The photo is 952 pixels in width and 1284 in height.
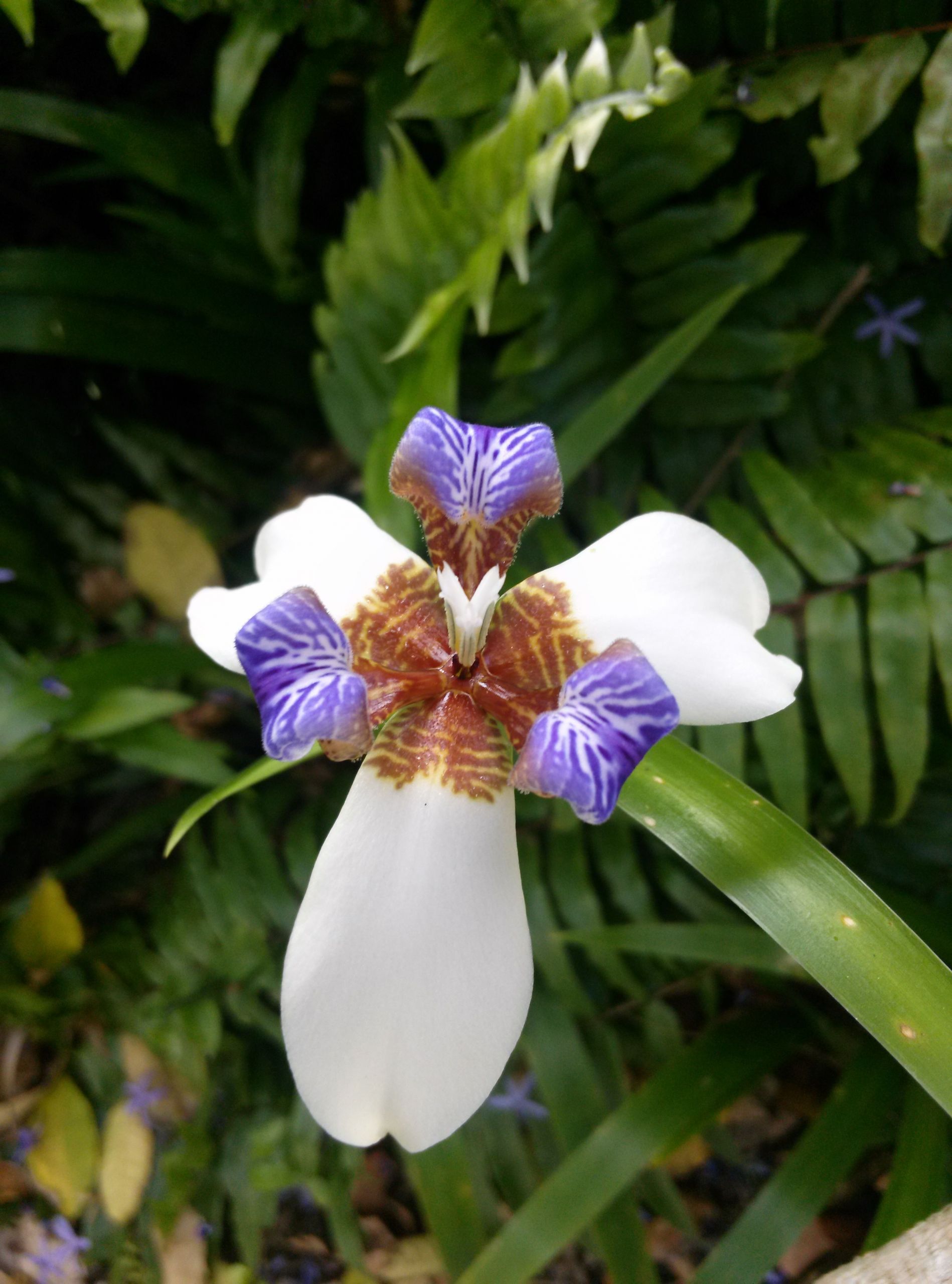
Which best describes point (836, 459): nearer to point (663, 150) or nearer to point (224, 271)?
point (663, 150)

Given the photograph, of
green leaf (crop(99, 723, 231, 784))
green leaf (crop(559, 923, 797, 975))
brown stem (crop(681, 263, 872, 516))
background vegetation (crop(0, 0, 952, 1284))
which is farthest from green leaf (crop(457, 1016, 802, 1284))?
brown stem (crop(681, 263, 872, 516))

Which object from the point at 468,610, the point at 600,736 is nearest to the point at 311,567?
the point at 468,610

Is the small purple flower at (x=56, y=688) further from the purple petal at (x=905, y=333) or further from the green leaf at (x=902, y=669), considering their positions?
the purple petal at (x=905, y=333)

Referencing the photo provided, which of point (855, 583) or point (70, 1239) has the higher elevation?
point (855, 583)

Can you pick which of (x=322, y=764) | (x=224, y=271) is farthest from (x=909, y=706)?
(x=224, y=271)

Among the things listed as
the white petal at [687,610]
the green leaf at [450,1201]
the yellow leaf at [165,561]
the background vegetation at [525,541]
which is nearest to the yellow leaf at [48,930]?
the background vegetation at [525,541]

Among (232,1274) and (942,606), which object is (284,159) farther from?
(232,1274)

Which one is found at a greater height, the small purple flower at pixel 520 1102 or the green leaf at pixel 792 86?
the green leaf at pixel 792 86
